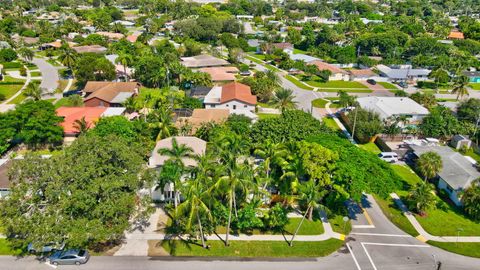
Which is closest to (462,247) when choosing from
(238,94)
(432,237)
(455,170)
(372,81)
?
(432,237)

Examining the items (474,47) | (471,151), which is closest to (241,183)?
(471,151)

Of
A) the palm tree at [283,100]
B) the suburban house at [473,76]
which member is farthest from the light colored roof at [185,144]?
the suburban house at [473,76]

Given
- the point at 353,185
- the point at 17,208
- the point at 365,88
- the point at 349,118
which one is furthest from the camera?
the point at 365,88

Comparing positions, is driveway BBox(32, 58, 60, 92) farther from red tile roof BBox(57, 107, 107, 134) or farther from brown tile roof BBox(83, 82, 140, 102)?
red tile roof BBox(57, 107, 107, 134)

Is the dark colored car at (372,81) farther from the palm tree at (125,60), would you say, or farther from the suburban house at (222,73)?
the palm tree at (125,60)

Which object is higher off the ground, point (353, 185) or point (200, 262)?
point (353, 185)

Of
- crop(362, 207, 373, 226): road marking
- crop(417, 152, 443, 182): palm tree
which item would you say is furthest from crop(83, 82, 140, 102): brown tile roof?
crop(417, 152, 443, 182): palm tree

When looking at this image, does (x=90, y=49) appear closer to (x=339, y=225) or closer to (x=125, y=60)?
(x=125, y=60)

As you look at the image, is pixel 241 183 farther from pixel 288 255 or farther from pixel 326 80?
pixel 326 80

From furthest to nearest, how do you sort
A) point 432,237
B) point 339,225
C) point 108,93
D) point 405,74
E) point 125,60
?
1. point 405,74
2. point 125,60
3. point 108,93
4. point 339,225
5. point 432,237
